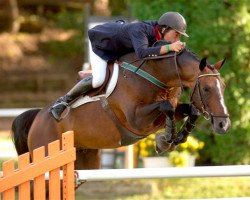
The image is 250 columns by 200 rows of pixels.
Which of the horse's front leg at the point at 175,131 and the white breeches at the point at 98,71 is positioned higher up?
the white breeches at the point at 98,71

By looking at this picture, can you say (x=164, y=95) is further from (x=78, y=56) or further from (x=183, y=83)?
(x=78, y=56)

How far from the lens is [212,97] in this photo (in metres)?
5.95

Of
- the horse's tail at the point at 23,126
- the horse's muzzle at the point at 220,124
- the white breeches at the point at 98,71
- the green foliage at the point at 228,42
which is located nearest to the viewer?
the horse's muzzle at the point at 220,124

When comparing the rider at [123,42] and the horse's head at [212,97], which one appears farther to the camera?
the rider at [123,42]

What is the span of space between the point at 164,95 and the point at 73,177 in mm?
1420

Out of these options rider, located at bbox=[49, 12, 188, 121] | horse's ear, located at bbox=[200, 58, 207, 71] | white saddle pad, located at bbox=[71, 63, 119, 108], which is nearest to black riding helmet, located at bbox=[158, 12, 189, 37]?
rider, located at bbox=[49, 12, 188, 121]

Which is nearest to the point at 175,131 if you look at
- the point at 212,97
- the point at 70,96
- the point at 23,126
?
the point at 212,97

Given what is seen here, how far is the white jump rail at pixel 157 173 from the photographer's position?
5.46m

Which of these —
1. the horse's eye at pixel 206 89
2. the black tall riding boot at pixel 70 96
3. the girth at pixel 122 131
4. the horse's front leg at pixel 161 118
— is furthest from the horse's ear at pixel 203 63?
the black tall riding boot at pixel 70 96

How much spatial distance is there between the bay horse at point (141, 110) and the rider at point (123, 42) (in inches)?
3.7

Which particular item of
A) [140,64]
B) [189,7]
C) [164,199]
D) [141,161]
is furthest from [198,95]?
[141,161]

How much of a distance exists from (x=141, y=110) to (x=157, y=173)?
949 mm

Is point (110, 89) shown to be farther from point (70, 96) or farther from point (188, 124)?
point (188, 124)

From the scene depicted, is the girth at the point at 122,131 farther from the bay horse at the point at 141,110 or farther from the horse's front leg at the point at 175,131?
the horse's front leg at the point at 175,131
